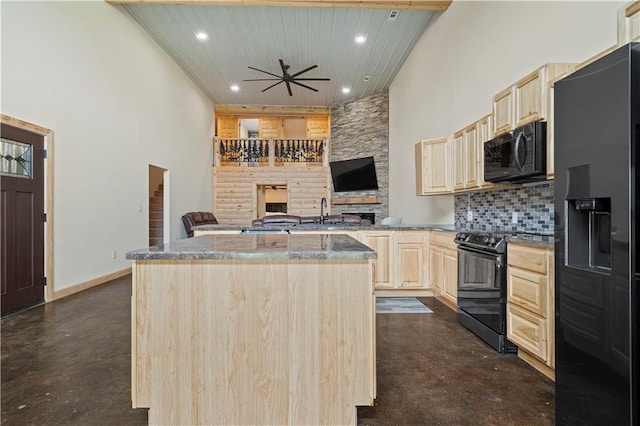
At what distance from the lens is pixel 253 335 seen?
1678 millimetres

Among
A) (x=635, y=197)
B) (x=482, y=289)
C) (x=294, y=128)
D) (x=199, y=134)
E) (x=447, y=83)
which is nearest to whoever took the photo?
(x=635, y=197)

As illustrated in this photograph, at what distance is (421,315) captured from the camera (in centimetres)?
364

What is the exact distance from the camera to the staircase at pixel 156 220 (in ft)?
23.3

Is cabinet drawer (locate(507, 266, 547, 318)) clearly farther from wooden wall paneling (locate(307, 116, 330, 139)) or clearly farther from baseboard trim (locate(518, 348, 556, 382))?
wooden wall paneling (locate(307, 116, 330, 139))

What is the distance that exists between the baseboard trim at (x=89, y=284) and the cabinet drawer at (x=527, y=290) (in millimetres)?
5048

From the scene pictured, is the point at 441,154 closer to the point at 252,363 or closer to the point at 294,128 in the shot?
the point at 252,363

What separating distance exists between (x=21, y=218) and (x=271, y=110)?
7.70 metres

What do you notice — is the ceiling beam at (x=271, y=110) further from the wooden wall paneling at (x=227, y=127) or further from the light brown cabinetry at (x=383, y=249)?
the light brown cabinetry at (x=383, y=249)

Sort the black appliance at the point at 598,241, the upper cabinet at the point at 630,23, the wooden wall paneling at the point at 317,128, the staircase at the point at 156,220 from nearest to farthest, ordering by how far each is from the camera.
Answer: the black appliance at the point at 598,241 → the upper cabinet at the point at 630,23 → the staircase at the point at 156,220 → the wooden wall paneling at the point at 317,128

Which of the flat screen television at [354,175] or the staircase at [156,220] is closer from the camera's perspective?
the staircase at [156,220]

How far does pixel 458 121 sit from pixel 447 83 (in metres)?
0.79

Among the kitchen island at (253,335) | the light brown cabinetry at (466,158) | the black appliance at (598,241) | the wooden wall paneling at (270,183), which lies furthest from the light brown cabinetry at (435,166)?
the wooden wall paneling at (270,183)

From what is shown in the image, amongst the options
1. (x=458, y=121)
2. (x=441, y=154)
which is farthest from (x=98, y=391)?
(x=458, y=121)

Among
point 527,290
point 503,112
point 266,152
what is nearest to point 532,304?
point 527,290
